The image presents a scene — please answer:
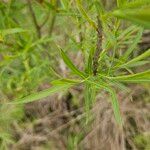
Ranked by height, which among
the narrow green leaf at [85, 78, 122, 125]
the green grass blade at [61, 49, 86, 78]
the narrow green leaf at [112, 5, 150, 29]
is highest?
the narrow green leaf at [112, 5, 150, 29]

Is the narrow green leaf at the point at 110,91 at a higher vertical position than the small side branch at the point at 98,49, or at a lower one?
lower

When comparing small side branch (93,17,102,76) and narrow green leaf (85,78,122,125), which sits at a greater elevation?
small side branch (93,17,102,76)

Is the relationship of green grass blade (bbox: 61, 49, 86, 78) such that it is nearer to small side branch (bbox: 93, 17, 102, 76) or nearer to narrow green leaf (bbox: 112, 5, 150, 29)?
small side branch (bbox: 93, 17, 102, 76)

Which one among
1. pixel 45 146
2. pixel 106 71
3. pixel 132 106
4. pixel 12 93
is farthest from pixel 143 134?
pixel 106 71

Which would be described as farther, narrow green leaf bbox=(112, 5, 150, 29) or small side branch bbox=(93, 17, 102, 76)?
small side branch bbox=(93, 17, 102, 76)

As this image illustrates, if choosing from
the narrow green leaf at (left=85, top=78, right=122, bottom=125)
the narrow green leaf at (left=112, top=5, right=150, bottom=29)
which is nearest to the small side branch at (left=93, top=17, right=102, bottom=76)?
the narrow green leaf at (left=85, top=78, right=122, bottom=125)

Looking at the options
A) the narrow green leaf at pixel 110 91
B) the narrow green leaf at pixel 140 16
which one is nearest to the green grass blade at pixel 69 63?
the narrow green leaf at pixel 110 91

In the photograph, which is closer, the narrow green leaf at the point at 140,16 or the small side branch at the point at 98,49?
the narrow green leaf at the point at 140,16

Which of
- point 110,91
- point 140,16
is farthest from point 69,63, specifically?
point 140,16

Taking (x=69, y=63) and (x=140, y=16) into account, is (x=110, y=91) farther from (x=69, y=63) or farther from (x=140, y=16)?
(x=140, y=16)

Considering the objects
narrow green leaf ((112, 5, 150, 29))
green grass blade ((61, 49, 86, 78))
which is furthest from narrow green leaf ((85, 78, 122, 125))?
narrow green leaf ((112, 5, 150, 29))

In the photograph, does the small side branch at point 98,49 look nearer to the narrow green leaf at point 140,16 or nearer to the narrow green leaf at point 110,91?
the narrow green leaf at point 110,91
